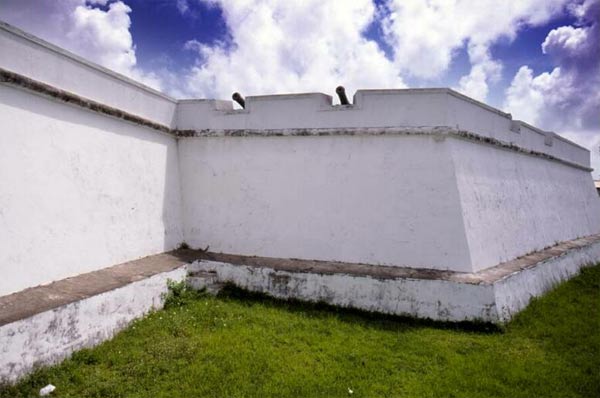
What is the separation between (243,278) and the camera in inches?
260

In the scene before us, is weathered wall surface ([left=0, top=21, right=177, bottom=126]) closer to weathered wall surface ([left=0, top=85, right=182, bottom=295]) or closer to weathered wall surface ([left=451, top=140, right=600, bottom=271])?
weathered wall surface ([left=0, top=85, right=182, bottom=295])

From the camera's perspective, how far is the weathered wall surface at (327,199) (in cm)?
645

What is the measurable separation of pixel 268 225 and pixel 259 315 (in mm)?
1983

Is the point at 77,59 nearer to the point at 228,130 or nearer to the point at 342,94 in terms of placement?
the point at 228,130

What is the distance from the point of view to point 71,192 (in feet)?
17.9

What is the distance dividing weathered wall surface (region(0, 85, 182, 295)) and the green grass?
1.27m

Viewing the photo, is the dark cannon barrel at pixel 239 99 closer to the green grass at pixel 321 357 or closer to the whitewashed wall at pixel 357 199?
the whitewashed wall at pixel 357 199

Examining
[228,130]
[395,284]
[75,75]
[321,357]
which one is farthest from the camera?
[228,130]

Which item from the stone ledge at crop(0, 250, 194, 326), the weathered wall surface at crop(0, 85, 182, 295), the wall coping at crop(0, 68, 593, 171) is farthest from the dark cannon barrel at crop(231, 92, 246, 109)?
the stone ledge at crop(0, 250, 194, 326)

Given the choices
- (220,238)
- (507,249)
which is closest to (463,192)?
(507,249)

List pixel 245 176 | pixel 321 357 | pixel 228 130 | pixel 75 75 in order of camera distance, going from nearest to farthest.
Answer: pixel 321 357, pixel 75 75, pixel 245 176, pixel 228 130

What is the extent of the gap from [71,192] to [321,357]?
3998 millimetres

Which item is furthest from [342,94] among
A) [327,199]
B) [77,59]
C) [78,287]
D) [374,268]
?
[78,287]

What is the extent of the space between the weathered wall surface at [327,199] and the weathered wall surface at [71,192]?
0.93 meters
